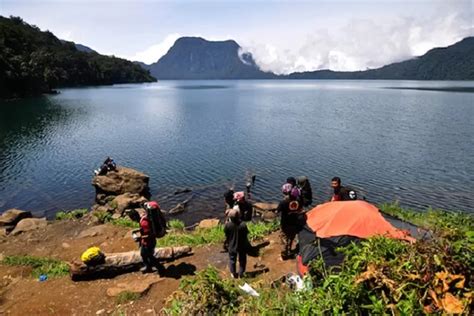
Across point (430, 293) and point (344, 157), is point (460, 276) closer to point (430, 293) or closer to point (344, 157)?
point (430, 293)

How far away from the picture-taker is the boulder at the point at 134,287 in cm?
1048

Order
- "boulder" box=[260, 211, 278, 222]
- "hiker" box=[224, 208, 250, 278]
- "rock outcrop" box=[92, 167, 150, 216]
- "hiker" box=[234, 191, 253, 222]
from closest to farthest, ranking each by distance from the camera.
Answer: "hiker" box=[224, 208, 250, 278] → "hiker" box=[234, 191, 253, 222] → "boulder" box=[260, 211, 278, 222] → "rock outcrop" box=[92, 167, 150, 216]

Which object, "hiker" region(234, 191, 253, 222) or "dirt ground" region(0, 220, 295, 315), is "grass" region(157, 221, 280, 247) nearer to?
→ "dirt ground" region(0, 220, 295, 315)

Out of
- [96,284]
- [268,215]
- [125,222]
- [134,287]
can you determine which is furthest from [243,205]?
[125,222]

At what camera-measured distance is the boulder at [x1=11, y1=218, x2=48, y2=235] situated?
19562 millimetres

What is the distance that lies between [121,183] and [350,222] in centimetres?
2247

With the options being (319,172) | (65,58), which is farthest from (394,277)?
(65,58)

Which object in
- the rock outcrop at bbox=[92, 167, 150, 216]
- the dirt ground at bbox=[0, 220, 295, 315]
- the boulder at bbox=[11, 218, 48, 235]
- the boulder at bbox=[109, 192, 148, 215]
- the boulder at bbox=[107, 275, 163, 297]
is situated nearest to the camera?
the dirt ground at bbox=[0, 220, 295, 315]

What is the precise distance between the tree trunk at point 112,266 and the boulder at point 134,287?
1.00 meters

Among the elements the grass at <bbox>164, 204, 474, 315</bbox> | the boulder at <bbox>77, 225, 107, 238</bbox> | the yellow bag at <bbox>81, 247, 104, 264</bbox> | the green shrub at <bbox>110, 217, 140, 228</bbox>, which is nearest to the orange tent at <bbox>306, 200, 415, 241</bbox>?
the grass at <bbox>164, 204, 474, 315</bbox>

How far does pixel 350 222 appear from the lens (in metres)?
10.2

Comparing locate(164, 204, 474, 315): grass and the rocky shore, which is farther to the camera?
the rocky shore

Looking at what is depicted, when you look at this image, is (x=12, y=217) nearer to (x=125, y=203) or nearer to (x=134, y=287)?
(x=125, y=203)

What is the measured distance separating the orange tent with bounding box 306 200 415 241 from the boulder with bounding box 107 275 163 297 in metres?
5.43
